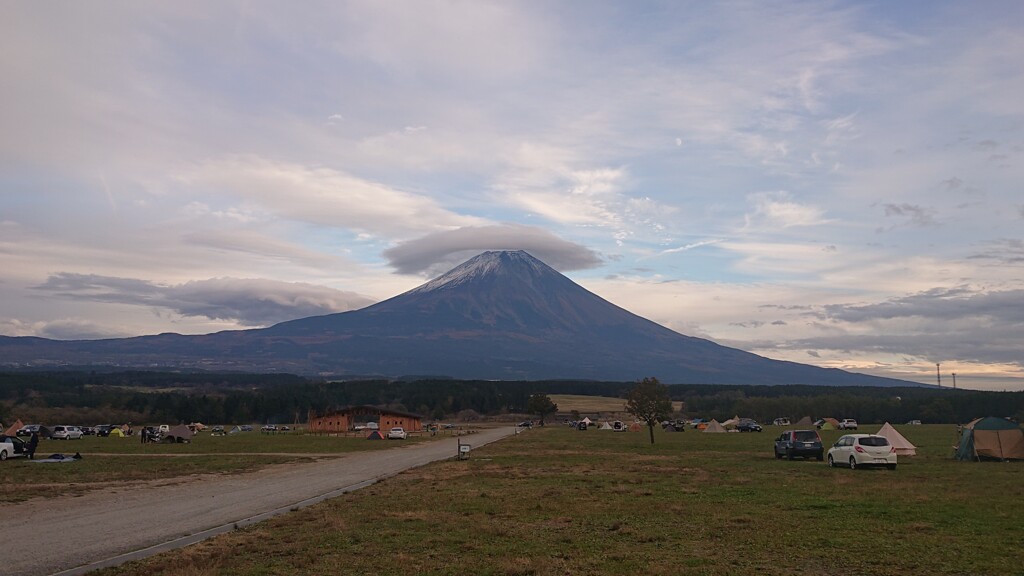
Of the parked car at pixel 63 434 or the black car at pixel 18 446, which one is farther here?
the parked car at pixel 63 434

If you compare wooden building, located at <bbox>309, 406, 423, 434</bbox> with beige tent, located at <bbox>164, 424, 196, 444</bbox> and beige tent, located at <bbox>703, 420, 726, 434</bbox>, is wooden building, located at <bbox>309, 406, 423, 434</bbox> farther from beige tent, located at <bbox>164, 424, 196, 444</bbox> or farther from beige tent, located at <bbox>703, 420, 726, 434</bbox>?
beige tent, located at <bbox>703, 420, 726, 434</bbox>

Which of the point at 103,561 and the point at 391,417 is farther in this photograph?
the point at 391,417

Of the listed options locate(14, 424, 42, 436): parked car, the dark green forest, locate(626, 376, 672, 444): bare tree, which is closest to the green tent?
locate(626, 376, 672, 444): bare tree

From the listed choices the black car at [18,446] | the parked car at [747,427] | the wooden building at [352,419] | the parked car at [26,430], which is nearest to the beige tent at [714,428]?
the parked car at [747,427]

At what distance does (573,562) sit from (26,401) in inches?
6336

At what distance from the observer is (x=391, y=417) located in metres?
96.8

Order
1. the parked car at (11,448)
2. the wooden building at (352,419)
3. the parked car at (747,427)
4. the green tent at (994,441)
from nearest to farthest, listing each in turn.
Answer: the green tent at (994,441), the parked car at (11,448), the parked car at (747,427), the wooden building at (352,419)

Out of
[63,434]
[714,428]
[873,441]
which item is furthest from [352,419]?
[873,441]

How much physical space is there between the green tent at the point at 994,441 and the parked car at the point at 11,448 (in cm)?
4813

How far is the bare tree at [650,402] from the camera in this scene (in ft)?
192

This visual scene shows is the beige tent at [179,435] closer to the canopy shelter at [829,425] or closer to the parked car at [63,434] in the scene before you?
the parked car at [63,434]

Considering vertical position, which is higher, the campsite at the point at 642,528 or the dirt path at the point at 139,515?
the campsite at the point at 642,528

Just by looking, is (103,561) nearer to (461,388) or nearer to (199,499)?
(199,499)

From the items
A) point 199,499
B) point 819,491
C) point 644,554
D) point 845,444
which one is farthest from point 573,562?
point 845,444
